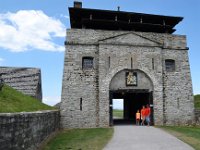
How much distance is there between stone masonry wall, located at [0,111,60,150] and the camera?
24.2 ft

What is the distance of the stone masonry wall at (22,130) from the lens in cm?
736

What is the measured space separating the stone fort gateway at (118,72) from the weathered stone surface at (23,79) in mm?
3846

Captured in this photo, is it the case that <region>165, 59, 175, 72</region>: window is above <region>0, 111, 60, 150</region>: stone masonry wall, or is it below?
above

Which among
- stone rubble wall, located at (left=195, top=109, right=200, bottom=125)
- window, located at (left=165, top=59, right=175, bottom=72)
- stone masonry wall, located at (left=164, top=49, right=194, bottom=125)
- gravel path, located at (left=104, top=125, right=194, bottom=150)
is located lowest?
gravel path, located at (left=104, top=125, right=194, bottom=150)

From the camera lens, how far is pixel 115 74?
19.2 metres

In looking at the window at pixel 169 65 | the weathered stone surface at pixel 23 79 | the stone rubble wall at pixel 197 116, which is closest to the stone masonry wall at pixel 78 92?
the weathered stone surface at pixel 23 79

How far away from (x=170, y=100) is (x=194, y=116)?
2291 millimetres

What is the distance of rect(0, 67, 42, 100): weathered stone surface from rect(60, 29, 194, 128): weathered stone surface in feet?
12.6

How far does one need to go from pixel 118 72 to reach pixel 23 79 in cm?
808

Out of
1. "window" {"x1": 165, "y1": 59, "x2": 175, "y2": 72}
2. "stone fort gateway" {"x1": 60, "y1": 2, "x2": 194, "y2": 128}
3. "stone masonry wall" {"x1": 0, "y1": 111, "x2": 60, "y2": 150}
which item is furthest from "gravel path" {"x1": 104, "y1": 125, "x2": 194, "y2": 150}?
"window" {"x1": 165, "y1": 59, "x2": 175, "y2": 72}

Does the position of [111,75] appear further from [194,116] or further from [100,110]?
[194,116]

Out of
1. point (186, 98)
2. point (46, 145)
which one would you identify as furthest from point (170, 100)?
point (46, 145)

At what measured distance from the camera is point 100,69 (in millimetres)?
19031

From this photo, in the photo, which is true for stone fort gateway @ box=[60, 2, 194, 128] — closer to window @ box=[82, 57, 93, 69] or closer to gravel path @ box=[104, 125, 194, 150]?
window @ box=[82, 57, 93, 69]
